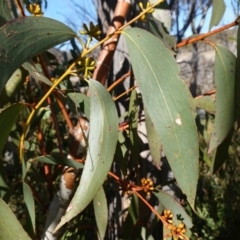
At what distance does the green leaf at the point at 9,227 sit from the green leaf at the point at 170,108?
0.27 meters

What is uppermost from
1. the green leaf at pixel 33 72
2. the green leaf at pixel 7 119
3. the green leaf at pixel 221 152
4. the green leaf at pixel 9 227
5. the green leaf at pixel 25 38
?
the green leaf at pixel 25 38

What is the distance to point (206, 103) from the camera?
3.17 ft

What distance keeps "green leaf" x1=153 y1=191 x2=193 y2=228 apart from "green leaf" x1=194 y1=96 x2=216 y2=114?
0.69 ft

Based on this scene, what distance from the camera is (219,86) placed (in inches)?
31.2

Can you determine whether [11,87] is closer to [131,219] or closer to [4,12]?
[4,12]

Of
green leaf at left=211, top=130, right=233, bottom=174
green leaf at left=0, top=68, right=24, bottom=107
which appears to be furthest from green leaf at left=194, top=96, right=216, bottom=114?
green leaf at left=0, top=68, right=24, bottom=107

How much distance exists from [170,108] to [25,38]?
24 centimetres

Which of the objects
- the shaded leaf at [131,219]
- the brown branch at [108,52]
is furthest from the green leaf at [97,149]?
the shaded leaf at [131,219]

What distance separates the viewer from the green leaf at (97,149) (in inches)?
25.2

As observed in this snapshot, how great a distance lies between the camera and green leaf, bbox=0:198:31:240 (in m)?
0.72

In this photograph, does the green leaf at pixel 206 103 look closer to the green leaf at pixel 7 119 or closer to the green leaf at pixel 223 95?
the green leaf at pixel 223 95

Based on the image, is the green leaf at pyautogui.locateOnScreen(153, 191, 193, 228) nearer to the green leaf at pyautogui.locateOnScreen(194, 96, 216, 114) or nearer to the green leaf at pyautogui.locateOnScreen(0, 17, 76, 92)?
the green leaf at pyautogui.locateOnScreen(194, 96, 216, 114)

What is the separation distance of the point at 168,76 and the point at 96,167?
0.59 feet

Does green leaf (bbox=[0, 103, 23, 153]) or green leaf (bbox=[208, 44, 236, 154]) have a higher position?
green leaf (bbox=[0, 103, 23, 153])
